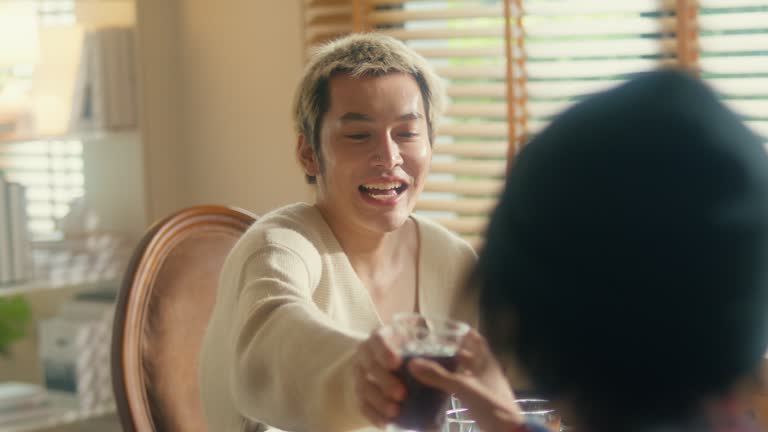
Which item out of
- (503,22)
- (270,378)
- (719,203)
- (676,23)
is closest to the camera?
(719,203)

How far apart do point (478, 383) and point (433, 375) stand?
0.05 metres

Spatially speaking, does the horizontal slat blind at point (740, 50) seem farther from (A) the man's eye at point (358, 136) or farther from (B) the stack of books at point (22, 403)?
(B) the stack of books at point (22, 403)

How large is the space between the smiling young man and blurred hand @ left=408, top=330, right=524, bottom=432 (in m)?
0.44

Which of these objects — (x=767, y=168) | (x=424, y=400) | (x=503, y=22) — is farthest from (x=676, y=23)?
(x=767, y=168)

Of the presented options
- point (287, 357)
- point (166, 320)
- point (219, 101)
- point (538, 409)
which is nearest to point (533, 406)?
point (538, 409)

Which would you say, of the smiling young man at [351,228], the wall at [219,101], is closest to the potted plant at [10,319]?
the wall at [219,101]

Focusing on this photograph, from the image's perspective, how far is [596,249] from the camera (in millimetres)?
510

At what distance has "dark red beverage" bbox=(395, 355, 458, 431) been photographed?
0.84 meters

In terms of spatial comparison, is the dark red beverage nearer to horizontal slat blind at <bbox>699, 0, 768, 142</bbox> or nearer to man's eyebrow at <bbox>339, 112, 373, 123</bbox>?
man's eyebrow at <bbox>339, 112, 373, 123</bbox>

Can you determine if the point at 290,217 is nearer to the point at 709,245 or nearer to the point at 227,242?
the point at 227,242

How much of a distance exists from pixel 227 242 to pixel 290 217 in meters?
0.37

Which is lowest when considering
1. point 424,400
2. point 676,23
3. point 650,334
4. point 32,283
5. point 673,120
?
point 32,283

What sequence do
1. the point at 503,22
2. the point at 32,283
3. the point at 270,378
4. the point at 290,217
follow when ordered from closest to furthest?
the point at 270,378, the point at 290,217, the point at 503,22, the point at 32,283

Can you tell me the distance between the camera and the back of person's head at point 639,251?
50 cm
